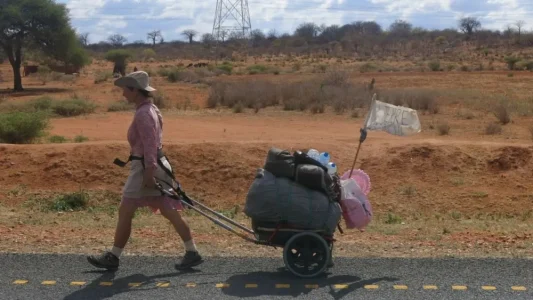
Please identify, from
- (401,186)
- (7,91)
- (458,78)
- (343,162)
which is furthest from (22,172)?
(458,78)

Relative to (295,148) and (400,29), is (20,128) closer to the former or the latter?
(295,148)

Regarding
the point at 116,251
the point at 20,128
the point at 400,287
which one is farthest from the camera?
the point at 20,128

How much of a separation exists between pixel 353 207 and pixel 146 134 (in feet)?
6.10

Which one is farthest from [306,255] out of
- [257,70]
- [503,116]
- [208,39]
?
[208,39]

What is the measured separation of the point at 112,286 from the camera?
6.02m

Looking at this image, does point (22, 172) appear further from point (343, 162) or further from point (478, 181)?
point (478, 181)

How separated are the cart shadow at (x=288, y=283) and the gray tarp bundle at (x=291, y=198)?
0.43 meters

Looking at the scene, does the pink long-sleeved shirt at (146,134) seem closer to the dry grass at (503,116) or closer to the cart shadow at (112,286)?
the cart shadow at (112,286)

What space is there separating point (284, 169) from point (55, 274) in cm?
207

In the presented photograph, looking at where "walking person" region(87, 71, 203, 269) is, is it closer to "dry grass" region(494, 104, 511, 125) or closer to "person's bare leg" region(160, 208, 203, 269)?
"person's bare leg" region(160, 208, 203, 269)

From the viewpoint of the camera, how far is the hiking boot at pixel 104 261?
639 cm

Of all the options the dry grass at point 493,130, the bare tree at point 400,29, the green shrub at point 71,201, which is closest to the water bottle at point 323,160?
the green shrub at point 71,201

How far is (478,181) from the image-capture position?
45.5 ft

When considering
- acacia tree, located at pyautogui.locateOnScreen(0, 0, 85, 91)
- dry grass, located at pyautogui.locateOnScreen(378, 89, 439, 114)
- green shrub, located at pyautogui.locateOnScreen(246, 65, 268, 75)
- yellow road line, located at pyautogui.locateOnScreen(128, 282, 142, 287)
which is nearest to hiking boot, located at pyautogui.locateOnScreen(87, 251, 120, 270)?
yellow road line, located at pyautogui.locateOnScreen(128, 282, 142, 287)
